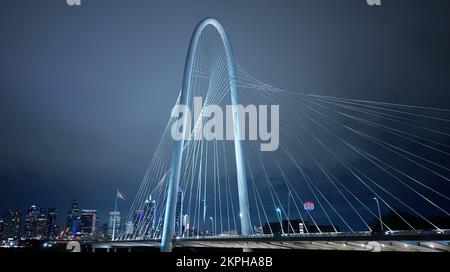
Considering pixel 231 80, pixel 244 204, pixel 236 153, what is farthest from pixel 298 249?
pixel 231 80

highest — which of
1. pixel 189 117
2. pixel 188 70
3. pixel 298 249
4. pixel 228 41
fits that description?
pixel 228 41

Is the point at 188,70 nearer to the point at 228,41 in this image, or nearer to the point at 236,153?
the point at 228,41

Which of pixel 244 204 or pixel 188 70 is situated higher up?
pixel 188 70

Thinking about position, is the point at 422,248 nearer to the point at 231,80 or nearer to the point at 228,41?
the point at 231,80

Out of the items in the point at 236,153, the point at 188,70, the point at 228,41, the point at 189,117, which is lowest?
the point at 236,153

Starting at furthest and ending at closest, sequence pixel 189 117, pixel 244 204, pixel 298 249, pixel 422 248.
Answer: pixel 189 117 → pixel 244 204 → pixel 298 249 → pixel 422 248
